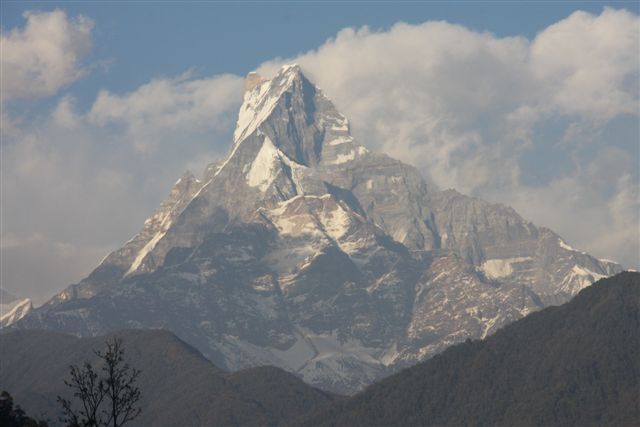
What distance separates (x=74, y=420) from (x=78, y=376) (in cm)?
406

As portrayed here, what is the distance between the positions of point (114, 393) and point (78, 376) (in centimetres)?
621

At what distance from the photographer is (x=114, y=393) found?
128 metres

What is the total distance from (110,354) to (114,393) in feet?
12.1

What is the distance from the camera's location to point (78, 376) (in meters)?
133

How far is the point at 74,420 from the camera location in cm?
13250

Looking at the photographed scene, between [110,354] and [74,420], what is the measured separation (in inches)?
311

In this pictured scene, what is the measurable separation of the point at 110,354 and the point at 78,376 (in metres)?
5.30

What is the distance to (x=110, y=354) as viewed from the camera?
12975 cm

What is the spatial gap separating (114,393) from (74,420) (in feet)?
21.9
